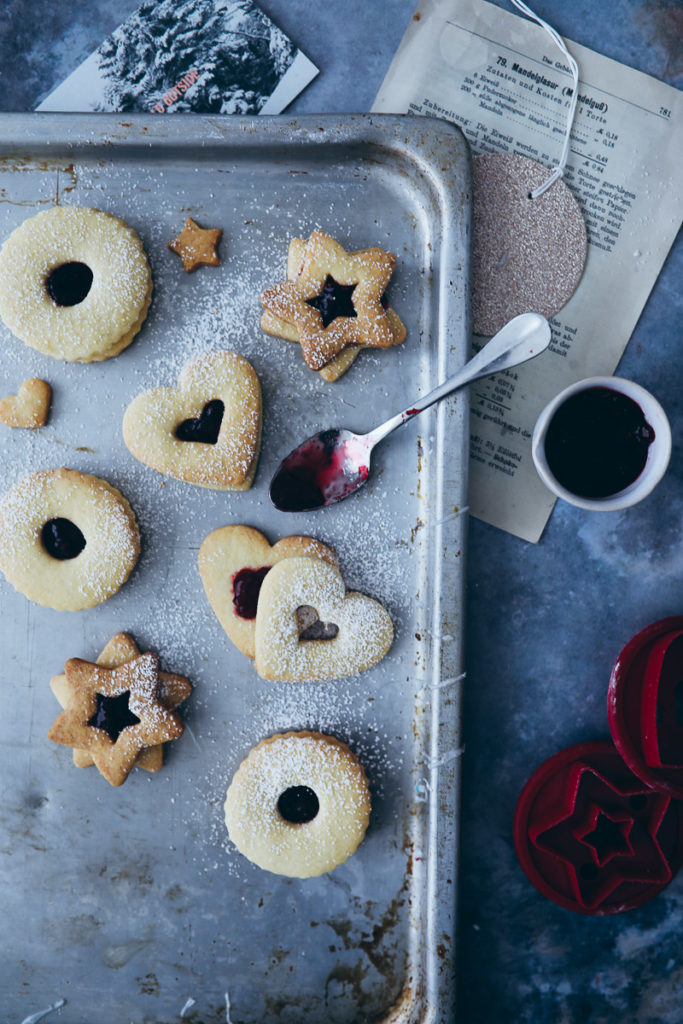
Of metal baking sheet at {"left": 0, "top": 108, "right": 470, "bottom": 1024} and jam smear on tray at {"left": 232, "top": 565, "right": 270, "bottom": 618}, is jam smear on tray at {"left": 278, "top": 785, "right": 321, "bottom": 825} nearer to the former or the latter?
metal baking sheet at {"left": 0, "top": 108, "right": 470, "bottom": 1024}

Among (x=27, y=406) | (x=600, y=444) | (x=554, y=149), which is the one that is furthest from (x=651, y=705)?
(x=27, y=406)

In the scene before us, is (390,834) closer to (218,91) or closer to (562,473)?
(562,473)

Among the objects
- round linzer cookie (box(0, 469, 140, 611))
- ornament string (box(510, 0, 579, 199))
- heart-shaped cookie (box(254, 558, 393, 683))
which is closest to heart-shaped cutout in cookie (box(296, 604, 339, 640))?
heart-shaped cookie (box(254, 558, 393, 683))

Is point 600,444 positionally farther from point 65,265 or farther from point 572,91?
point 65,265

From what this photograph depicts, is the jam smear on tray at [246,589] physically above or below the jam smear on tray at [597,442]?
below

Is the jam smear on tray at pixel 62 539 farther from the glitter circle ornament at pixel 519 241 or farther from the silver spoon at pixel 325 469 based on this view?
the glitter circle ornament at pixel 519 241

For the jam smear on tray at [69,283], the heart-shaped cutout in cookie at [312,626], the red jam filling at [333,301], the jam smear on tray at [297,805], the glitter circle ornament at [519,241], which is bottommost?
the jam smear on tray at [297,805]

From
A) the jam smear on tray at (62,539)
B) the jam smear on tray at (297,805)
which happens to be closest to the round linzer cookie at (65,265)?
the jam smear on tray at (62,539)
